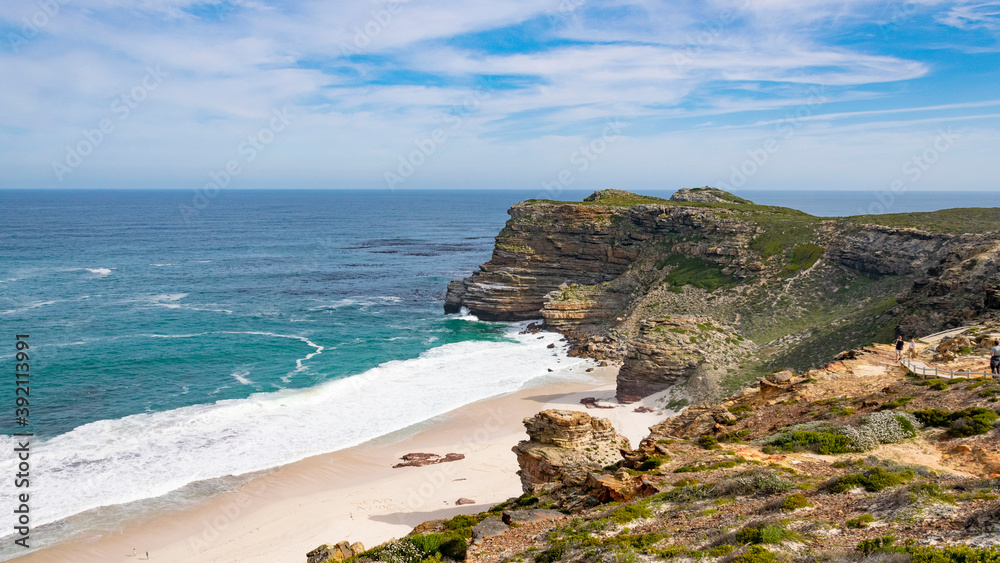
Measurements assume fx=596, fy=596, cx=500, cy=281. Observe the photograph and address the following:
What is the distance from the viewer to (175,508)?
102 ft

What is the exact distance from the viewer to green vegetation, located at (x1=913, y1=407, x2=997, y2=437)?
17.8 m

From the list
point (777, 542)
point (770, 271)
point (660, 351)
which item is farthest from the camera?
point (770, 271)

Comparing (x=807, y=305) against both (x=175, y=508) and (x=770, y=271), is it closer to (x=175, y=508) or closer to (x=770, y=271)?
(x=770, y=271)

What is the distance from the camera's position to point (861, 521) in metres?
12.5

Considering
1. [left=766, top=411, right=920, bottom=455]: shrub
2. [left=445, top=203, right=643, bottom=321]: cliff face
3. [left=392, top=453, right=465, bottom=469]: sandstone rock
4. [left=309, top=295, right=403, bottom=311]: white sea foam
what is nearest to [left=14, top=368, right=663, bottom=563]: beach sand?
[left=392, top=453, right=465, bottom=469]: sandstone rock

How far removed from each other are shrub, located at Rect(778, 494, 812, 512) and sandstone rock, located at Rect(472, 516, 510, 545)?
747cm

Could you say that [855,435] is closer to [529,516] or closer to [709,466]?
[709,466]

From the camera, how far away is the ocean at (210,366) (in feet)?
112

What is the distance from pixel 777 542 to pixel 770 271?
5263 centimetres

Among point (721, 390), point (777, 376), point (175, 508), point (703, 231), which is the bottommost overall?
point (175, 508)

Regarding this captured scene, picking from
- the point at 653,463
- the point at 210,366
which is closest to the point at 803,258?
the point at 653,463

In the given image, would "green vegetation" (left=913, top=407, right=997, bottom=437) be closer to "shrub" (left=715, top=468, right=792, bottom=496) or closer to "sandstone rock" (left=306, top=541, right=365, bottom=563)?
"shrub" (left=715, top=468, right=792, bottom=496)

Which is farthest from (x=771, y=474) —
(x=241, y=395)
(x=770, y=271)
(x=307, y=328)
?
(x=307, y=328)

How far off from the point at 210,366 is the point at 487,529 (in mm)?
43174
